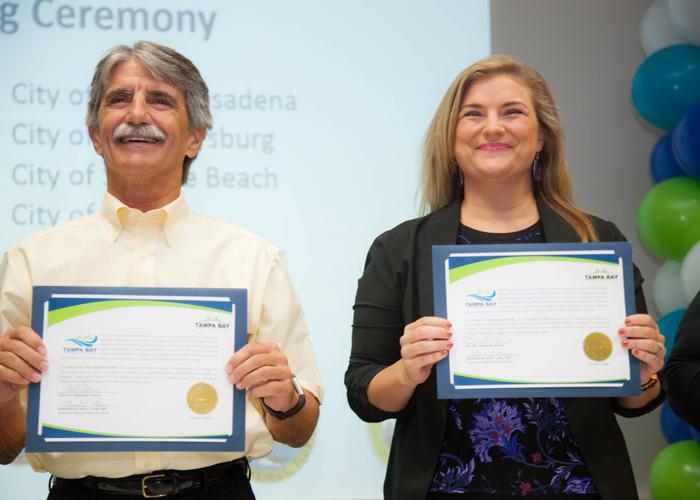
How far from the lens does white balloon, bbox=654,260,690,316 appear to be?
341 centimetres

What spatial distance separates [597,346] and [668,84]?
94.0 inches

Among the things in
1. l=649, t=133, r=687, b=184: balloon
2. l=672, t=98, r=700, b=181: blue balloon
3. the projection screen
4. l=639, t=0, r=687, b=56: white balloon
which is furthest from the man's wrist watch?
l=639, t=0, r=687, b=56: white balloon

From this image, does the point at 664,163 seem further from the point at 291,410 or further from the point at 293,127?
the point at 291,410

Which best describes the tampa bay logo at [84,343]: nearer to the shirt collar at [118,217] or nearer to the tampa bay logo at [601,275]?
the shirt collar at [118,217]

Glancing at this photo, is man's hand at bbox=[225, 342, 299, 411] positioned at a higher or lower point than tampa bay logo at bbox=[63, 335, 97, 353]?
lower

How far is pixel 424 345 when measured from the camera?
4.91 feet

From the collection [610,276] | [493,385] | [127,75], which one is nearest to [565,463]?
[493,385]

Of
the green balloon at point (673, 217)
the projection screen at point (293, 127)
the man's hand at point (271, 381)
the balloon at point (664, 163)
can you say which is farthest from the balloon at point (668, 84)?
the man's hand at point (271, 381)

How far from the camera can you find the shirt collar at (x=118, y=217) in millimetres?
1756

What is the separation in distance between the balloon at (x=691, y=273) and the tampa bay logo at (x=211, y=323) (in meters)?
2.38

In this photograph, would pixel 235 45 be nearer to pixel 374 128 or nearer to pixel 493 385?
pixel 374 128

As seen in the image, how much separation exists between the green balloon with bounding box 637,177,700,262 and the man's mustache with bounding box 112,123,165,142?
2.66 meters

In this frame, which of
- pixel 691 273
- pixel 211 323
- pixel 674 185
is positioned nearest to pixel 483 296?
pixel 211 323

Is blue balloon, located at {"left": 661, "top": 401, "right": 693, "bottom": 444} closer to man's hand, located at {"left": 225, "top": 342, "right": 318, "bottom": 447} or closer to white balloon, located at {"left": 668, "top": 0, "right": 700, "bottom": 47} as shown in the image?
white balloon, located at {"left": 668, "top": 0, "right": 700, "bottom": 47}
